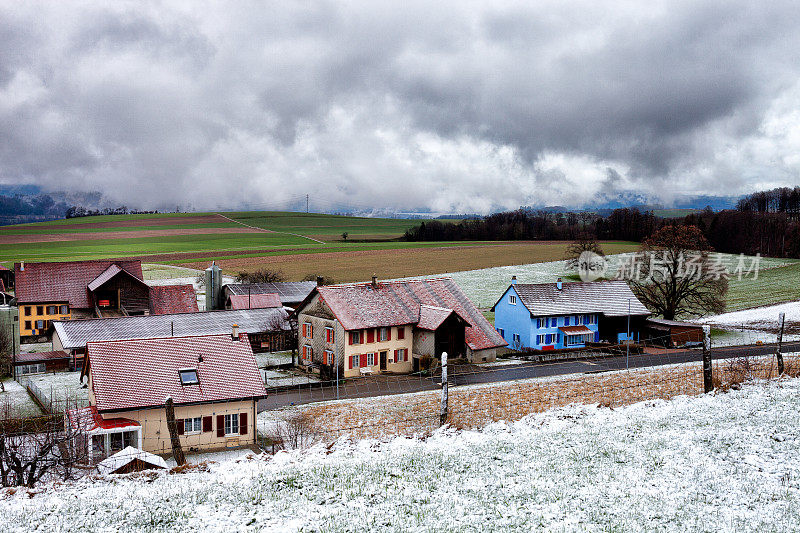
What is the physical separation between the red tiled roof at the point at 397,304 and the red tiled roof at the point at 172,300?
2212 centimetres

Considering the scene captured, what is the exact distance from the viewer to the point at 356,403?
35.8 m

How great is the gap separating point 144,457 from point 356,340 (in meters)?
29.9

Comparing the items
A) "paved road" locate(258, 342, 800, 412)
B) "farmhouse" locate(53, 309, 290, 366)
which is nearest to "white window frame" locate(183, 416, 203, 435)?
"paved road" locate(258, 342, 800, 412)

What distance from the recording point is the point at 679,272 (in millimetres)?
65062

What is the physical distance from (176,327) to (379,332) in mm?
19754

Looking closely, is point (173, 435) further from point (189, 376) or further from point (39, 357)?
point (39, 357)

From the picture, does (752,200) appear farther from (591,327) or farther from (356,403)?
(356,403)

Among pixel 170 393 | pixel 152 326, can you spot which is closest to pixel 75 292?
pixel 152 326

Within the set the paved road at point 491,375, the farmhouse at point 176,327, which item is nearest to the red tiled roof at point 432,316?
the paved road at point 491,375

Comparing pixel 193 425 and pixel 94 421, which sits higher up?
pixel 94 421

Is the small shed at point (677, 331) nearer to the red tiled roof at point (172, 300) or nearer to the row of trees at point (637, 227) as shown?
the red tiled roof at point (172, 300)

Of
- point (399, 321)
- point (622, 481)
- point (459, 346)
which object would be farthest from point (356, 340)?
point (622, 481)

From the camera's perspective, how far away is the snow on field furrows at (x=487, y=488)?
11281 millimetres

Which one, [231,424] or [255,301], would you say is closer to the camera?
[231,424]
